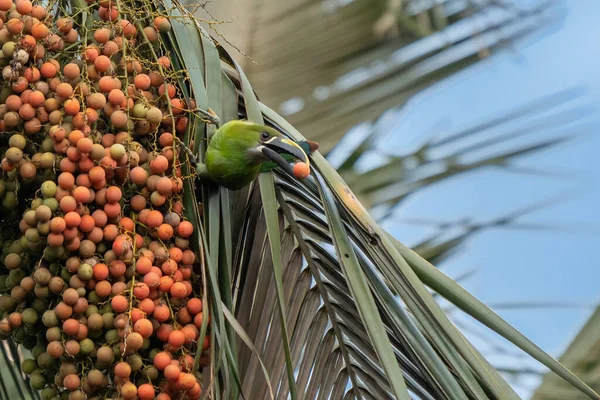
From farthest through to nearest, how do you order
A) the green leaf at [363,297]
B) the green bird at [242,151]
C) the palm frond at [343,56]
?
the palm frond at [343,56], the green bird at [242,151], the green leaf at [363,297]

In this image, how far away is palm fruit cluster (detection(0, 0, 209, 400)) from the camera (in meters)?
0.85

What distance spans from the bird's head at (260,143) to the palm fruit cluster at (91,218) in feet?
0.22

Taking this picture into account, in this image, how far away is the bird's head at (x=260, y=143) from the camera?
92 cm

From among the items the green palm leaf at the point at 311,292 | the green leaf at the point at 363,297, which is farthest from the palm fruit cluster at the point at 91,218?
the green leaf at the point at 363,297

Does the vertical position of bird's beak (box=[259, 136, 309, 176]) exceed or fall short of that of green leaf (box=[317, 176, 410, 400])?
it exceeds it

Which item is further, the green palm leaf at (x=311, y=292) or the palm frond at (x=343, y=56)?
the palm frond at (x=343, y=56)

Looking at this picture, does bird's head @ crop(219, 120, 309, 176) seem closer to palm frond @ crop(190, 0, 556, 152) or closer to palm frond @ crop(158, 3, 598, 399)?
palm frond @ crop(158, 3, 598, 399)

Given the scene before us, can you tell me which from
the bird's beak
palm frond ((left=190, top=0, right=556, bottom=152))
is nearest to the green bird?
the bird's beak

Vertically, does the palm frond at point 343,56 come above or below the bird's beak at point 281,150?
above

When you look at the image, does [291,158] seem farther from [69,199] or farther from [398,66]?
[398,66]

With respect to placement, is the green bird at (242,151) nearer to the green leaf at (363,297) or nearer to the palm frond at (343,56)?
the green leaf at (363,297)

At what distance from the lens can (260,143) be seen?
0.95m

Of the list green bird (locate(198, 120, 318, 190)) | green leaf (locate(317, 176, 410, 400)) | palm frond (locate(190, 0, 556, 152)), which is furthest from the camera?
palm frond (locate(190, 0, 556, 152))

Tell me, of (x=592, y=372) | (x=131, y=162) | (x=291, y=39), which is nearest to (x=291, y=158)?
(x=131, y=162)
